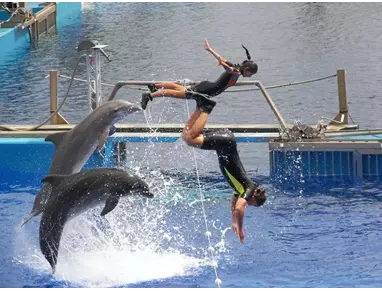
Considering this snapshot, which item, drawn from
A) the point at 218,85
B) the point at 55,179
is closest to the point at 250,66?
the point at 218,85

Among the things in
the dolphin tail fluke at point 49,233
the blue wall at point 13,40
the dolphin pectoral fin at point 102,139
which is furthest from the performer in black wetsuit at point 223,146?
the blue wall at point 13,40

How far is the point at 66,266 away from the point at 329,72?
15897 mm

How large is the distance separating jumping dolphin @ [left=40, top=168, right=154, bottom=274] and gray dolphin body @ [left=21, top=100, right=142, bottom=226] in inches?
26.7

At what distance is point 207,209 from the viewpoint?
42.7 ft

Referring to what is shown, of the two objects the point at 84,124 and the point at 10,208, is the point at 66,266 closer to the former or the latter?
the point at 84,124

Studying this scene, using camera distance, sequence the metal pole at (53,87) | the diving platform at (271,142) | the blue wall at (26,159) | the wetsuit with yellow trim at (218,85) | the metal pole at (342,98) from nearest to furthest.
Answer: the wetsuit with yellow trim at (218,85), the diving platform at (271,142), the blue wall at (26,159), the metal pole at (342,98), the metal pole at (53,87)

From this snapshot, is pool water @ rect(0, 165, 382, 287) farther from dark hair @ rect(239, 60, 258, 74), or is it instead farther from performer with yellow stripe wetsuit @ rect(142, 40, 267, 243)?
dark hair @ rect(239, 60, 258, 74)

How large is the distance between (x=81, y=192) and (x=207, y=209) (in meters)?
3.44

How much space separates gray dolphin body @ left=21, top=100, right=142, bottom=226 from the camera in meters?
10.7

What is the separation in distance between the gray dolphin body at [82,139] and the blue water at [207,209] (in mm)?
1191

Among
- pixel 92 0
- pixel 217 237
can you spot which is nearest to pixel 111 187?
pixel 217 237

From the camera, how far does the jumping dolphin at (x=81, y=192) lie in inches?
387

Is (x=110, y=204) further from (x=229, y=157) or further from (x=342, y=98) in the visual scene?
(x=342, y=98)

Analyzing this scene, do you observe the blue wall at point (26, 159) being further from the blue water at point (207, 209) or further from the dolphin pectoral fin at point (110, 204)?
the dolphin pectoral fin at point (110, 204)
